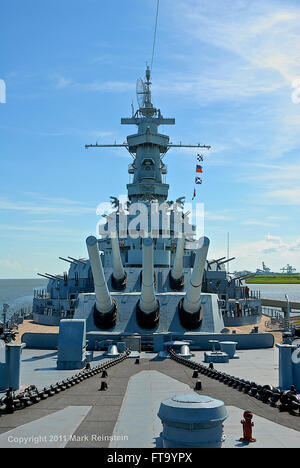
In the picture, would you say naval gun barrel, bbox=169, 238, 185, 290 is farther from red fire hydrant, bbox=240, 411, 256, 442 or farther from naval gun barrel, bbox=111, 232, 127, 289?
red fire hydrant, bbox=240, 411, 256, 442

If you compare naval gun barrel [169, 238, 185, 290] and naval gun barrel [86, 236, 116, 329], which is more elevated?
naval gun barrel [169, 238, 185, 290]

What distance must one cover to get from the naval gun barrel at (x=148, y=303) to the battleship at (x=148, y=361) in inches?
1.1

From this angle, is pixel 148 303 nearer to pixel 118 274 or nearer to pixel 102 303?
pixel 102 303

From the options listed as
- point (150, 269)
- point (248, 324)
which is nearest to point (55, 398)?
point (150, 269)

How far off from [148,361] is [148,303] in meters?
2.07

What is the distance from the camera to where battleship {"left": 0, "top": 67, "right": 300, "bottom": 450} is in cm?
364

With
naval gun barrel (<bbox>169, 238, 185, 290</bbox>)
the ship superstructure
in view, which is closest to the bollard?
the ship superstructure

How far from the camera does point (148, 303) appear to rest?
423 inches

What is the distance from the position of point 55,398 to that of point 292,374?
295 centimetres

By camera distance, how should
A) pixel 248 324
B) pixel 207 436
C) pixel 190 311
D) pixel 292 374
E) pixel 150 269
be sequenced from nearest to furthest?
pixel 207 436, pixel 292 374, pixel 150 269, pixel 190 311, pixel 248 324

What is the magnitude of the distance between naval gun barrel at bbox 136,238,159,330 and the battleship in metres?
0.03

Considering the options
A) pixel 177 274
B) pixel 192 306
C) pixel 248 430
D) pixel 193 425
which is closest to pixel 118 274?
pixel 177 274
